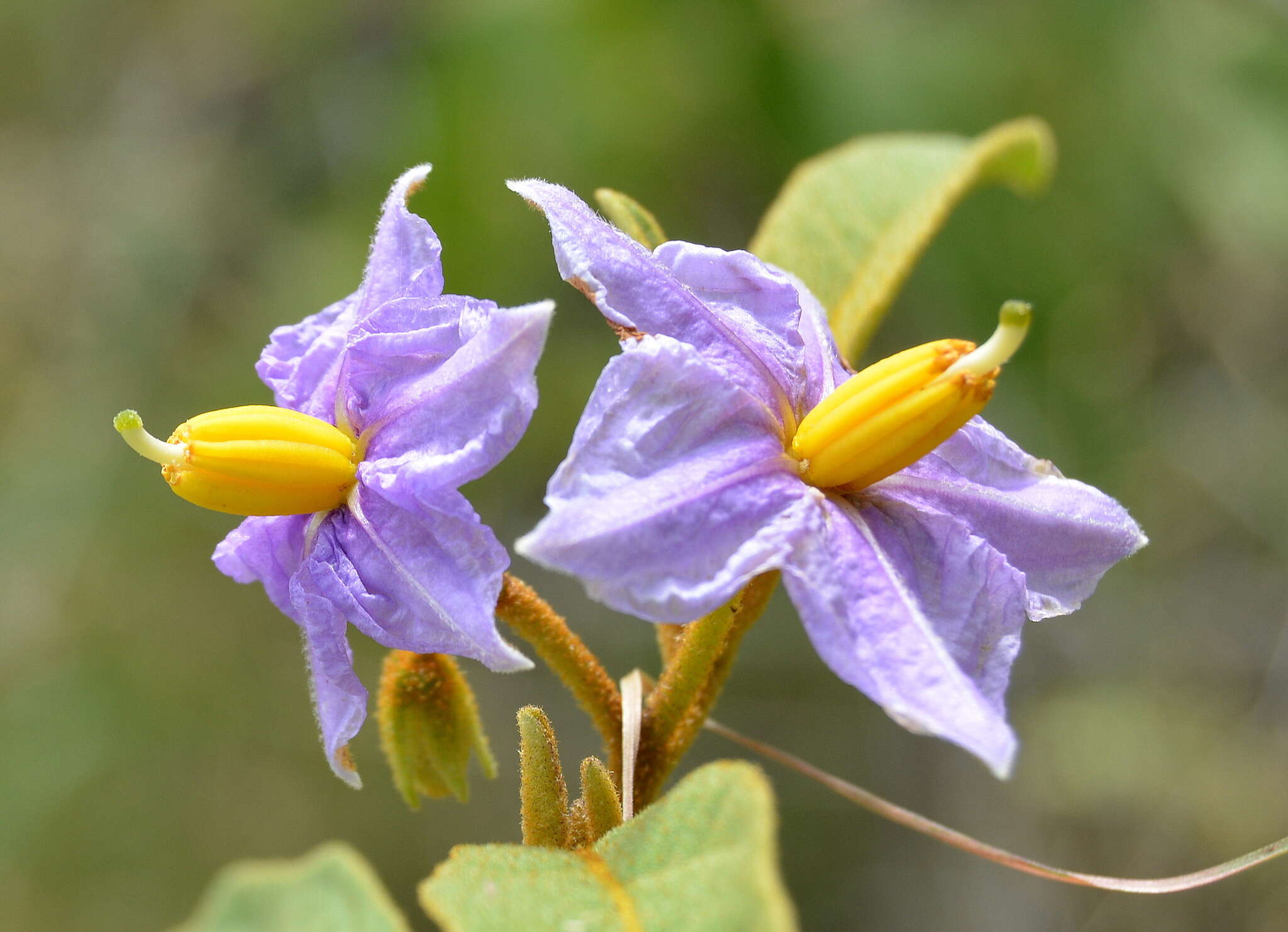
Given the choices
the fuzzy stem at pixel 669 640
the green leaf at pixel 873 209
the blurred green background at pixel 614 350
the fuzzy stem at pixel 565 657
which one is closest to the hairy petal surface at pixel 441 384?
the fuzzy stem at pixel 565 657

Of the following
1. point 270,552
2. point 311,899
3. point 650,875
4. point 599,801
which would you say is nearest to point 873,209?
point 270,552

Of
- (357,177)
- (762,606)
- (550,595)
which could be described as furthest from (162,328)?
(762,606)

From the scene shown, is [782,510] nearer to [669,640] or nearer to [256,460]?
[669,640]

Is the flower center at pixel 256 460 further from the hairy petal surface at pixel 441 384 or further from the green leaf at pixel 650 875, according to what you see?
the green leaf at pixel 650 875

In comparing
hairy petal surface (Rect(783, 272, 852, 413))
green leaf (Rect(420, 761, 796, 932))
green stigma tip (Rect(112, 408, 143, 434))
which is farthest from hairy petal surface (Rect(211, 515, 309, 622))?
hairy petal surface (Rect(783, 272, 852, 413))

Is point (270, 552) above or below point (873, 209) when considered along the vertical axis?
below

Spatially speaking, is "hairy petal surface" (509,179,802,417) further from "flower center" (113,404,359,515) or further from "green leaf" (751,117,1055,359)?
"green leaf" (751,117,1055,359)
